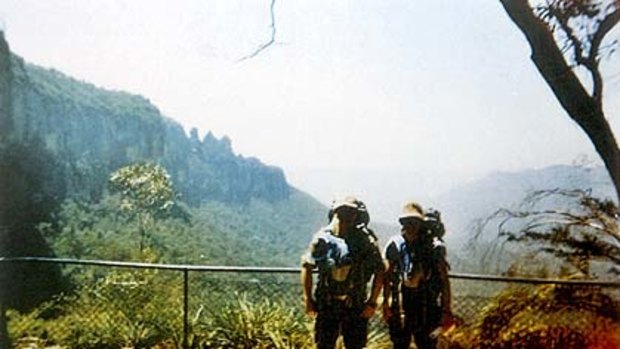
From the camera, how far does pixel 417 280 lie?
106 inches

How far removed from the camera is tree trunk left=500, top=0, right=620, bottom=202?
2670 mm

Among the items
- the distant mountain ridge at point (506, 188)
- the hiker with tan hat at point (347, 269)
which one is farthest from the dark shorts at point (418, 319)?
the distant mountain ridge at point (506, 188)

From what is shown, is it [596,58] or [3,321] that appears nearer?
[596,58]

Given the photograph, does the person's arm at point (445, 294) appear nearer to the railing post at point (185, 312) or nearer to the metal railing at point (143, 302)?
the metal railing at point (143, 302)

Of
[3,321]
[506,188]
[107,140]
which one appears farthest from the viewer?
[3,321]

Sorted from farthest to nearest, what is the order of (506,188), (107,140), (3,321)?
1. (3,321)
2. (107,140)
3. (506,188)

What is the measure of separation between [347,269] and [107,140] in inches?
40.5

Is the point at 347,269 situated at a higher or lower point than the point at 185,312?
higher

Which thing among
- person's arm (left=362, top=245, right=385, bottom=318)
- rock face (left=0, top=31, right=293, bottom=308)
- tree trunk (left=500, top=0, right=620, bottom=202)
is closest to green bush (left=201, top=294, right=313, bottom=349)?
person's arm (left=362, top=245, right=385, bottom=318)

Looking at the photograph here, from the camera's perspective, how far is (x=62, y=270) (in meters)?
2.99

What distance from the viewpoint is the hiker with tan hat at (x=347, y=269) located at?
2691mm

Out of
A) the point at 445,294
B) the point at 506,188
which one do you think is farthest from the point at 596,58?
the point at 445,294

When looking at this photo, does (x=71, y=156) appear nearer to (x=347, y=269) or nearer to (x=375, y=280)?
(x=347, y=269)

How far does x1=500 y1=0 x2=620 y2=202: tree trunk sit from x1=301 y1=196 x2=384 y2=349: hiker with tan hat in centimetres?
80
